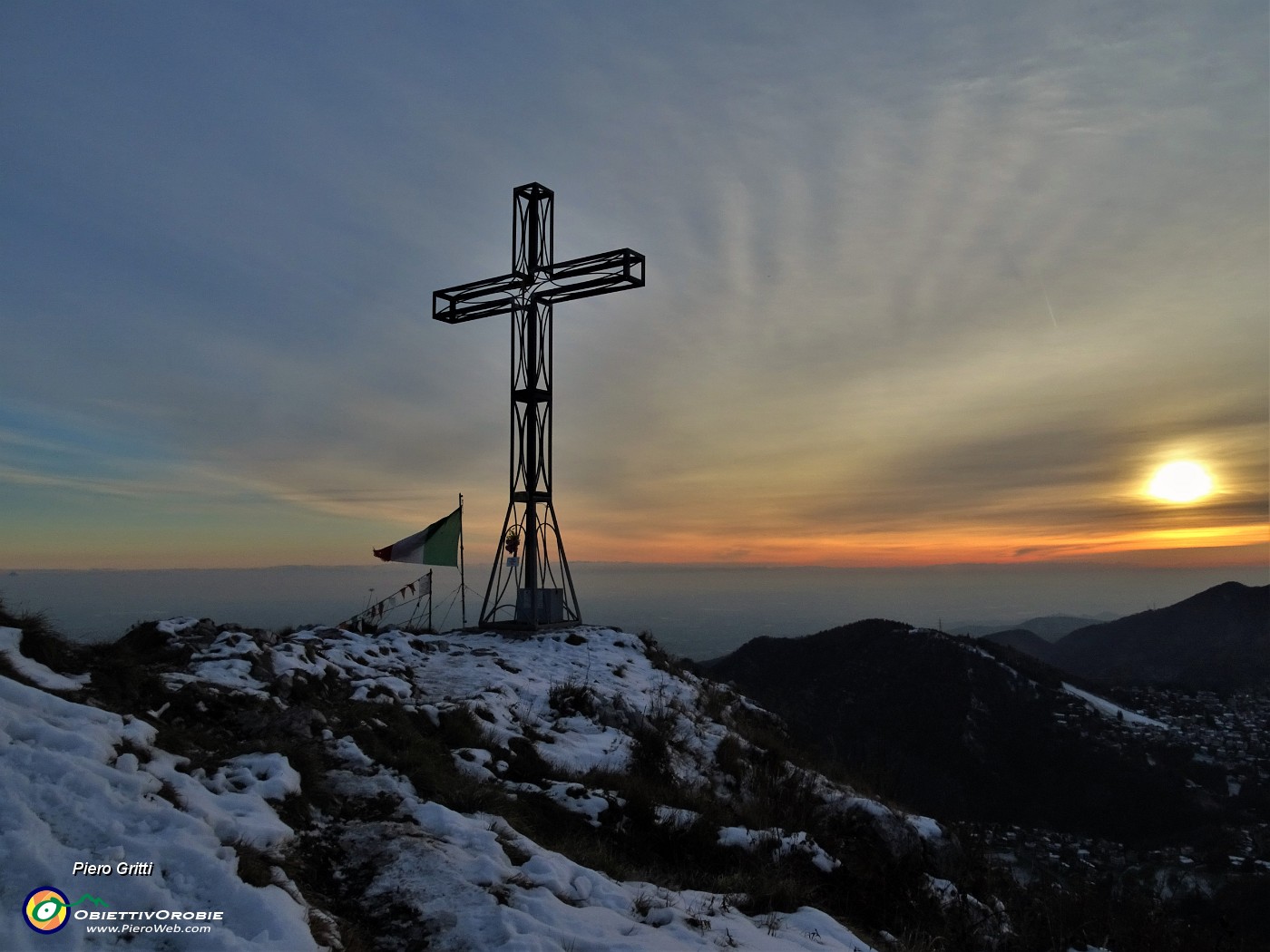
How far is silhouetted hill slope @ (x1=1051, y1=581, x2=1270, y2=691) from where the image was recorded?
311ft

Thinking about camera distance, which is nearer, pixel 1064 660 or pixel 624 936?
pixel 624 936

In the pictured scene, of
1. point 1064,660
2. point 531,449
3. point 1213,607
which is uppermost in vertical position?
point 531,449

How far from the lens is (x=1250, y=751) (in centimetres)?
5262

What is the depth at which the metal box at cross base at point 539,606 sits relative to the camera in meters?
20.4

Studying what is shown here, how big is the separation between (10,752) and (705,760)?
9982 mm

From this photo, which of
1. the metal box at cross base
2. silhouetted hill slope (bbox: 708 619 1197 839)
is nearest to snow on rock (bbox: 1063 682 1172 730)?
silhouetted hill slope (bbox: 708 619 1197 839)

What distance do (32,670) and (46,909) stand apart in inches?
161

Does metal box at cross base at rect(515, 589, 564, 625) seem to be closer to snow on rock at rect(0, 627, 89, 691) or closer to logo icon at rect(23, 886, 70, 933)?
snow on rock at rect(0, 627, 89, 691)

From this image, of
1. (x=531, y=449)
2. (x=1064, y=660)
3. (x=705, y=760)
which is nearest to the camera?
(x=705, y=760)

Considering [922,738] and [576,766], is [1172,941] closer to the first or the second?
[576,766]

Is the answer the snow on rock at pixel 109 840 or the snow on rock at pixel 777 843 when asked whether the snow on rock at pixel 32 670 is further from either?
the snow on rock at pixel 777 843

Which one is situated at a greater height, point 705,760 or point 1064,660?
point 705,760

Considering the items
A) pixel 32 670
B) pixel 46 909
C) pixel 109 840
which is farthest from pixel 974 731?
pixel 46 909

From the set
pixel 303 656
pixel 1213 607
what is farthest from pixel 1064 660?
pixel 303 656
